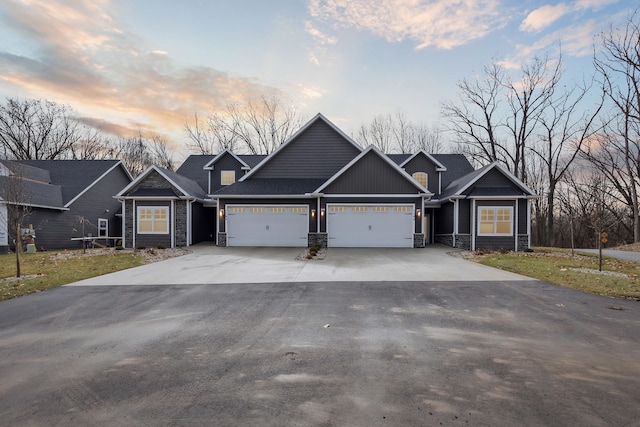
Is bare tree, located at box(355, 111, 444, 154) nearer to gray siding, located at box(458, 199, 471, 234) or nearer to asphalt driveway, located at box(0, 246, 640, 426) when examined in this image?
gray siding, located at box(458, 199, 471, 234)

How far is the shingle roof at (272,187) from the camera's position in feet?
59.9

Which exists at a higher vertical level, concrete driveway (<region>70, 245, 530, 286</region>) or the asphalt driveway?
the asphalt driveway

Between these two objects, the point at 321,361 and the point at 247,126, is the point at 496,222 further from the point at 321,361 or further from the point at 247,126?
the point at 247,126

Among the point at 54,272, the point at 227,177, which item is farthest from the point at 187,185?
the point at 54,272

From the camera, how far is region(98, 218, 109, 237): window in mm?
23344

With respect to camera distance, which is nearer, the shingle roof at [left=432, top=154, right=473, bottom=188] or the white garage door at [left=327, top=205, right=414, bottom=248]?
the white garage door at [left=327, top=205, right=414, bottom=248]

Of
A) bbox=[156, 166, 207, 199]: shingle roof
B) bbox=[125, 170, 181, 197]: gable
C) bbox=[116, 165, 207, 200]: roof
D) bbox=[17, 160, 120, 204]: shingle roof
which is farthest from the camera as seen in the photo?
bbox=[17, 160, 120, 204]: shingle roof

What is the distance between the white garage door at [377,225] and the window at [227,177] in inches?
341

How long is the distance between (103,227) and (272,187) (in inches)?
578

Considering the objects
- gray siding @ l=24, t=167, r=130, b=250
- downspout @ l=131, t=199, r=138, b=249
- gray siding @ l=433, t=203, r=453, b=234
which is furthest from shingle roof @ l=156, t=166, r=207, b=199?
gray siding @ l=433, t=203, r=453, b=234

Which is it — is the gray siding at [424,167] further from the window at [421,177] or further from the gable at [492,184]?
the gable at [492,184]

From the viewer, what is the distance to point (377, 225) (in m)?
17.8

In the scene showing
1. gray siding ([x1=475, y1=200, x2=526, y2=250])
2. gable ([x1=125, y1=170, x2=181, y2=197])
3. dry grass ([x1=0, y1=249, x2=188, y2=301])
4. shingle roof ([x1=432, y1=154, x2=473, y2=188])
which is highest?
shingle roof ([x1=432, y1=154, x2=473, y2=188])

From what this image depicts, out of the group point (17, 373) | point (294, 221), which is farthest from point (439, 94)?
point (17, 373)
